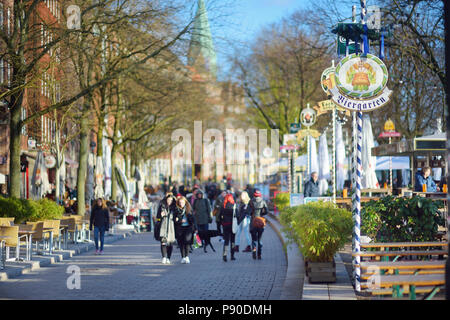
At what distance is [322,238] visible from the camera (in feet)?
40.0

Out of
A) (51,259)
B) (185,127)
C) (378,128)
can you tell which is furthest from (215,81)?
(51,259)

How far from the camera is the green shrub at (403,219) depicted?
1292 cm

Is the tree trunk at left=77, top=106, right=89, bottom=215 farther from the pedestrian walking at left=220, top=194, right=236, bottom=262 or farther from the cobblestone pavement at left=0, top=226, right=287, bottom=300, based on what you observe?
the pedestrian walking at left=220, top=194, right=236, bottom=262

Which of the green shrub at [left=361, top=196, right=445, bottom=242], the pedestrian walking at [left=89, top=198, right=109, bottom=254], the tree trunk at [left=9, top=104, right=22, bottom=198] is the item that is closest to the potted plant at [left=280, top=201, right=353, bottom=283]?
the green shrub at [left=361, top=196, right=445, bottom=242]

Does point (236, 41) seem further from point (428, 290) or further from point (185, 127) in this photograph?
point (185, 127)

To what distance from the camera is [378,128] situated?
1950 inches

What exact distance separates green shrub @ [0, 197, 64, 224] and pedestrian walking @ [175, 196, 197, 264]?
4891 mm

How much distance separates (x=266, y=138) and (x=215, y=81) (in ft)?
55.2

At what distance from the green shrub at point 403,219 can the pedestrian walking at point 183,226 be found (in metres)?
5.98

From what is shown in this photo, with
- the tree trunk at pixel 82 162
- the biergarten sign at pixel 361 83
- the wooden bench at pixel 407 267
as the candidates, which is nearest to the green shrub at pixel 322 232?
the wooden bench at pixel 407 267

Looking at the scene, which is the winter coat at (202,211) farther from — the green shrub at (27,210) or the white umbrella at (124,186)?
the white umbrella at (124,186)

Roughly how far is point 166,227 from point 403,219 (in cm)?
709

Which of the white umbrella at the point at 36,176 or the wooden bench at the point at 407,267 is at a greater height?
the white umbrella at the point at 36,176

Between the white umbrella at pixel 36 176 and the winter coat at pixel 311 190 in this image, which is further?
the white umbrella at pixel 36 176
